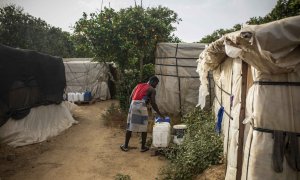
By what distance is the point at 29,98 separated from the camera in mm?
7988

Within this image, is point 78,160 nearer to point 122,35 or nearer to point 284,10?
point 122,35

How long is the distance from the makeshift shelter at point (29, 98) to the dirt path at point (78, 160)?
0.48 metres

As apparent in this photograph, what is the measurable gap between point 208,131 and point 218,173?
177cm

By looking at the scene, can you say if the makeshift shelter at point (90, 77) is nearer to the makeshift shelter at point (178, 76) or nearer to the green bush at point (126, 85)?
the green bush at point (126, 85)

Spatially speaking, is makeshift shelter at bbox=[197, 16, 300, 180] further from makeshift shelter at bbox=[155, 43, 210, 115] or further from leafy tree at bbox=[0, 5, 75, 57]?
leafy tree at bbox=[0, 5, 75, 57]

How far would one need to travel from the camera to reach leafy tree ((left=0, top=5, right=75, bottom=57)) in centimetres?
1984

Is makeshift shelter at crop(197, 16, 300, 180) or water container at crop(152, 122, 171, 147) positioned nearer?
makeshift shelter at crop(197, 16, 300, 180)

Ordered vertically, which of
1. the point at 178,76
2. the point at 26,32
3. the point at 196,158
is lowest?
the point at 196,158

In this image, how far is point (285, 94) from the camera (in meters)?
2.69

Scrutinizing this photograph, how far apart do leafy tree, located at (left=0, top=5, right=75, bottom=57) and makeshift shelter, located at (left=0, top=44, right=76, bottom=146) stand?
8742mm

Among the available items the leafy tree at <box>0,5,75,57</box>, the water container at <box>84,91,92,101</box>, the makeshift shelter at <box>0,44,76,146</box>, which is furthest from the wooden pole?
the leafy tree at <box>0,5,75,57</box>

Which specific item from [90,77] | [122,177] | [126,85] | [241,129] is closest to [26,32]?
[90,77]

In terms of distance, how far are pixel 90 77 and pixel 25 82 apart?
30.1ft

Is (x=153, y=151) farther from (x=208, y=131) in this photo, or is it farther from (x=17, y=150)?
(x=17, y=150)
